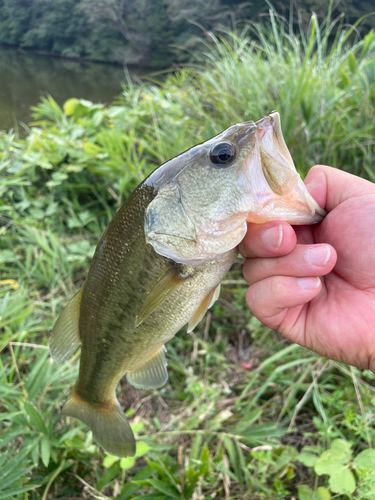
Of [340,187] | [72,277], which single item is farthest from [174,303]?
[72,277]

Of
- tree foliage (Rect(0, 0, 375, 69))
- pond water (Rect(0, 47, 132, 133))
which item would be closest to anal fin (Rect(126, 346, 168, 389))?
pond water (Rect(0, 47, 132, 133))

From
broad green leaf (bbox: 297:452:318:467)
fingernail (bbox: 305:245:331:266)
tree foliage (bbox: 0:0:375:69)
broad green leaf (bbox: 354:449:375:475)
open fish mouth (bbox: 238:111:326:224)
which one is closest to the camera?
open fish mouth (bbox: 238:111:326:224)

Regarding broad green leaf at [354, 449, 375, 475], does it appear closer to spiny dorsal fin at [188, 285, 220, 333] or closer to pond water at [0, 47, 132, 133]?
spiny dorsal fin at [188, 285, 220, 333]

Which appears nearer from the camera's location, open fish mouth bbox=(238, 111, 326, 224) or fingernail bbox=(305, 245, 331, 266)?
open fish mouth bbox=(238, 111, 326, 224)

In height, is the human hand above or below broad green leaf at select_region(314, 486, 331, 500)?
above

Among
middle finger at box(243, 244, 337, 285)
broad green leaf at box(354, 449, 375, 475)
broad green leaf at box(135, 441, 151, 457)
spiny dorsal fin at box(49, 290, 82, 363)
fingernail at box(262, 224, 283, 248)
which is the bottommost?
broad green leaf at box(135, 441, 151, 457)

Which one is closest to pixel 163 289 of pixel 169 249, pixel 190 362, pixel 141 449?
pixel 169 249

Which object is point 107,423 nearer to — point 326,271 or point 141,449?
point 141,449
